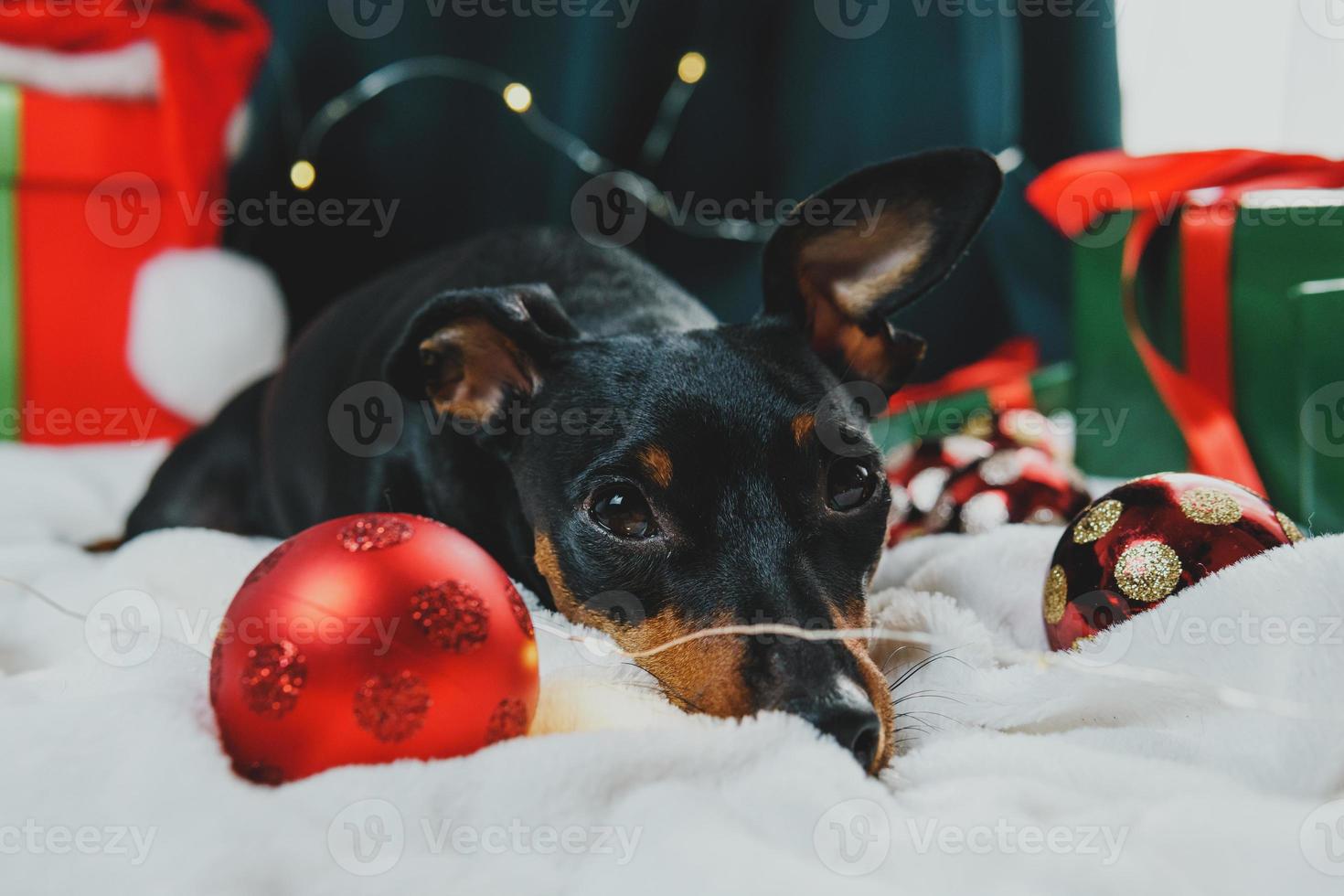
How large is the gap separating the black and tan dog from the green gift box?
26.3 inches

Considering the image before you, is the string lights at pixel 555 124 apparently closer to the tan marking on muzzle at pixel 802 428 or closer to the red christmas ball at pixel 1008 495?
the red christmas ball at pixel 1008 495

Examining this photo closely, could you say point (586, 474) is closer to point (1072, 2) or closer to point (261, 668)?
point (261, 668)

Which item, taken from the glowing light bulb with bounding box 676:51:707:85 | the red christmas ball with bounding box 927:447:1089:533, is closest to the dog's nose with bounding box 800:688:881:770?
the red christmas ball with bounding box 927:447:1089:533

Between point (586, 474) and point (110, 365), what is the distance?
6.99 ft

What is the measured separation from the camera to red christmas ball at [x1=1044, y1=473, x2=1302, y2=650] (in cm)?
113

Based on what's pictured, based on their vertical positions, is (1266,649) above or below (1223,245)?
below

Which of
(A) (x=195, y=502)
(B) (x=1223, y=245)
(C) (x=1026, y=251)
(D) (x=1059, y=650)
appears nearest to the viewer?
(D) (x=1059, y=650)

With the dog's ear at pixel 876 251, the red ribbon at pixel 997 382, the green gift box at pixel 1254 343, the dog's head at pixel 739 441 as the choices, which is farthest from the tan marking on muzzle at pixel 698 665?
the red ribbon at pixel 997 382

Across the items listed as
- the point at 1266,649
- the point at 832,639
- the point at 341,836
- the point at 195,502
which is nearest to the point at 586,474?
the point at 832,639

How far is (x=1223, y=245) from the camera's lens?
1.82 meters

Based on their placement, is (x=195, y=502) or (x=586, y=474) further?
(x=195, y=502)

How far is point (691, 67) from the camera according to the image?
2.84 meters

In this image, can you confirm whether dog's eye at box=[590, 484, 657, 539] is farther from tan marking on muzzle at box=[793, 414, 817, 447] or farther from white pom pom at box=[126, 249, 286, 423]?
white pom pom at box=[126, 249, 286, 423]

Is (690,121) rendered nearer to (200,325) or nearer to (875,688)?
(200,325)
